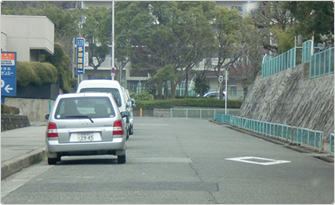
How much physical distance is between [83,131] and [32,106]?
27003mm

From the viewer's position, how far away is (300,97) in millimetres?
30703

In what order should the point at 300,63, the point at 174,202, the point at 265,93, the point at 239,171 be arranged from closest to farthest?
the point at 174,202
the point at 239,171
the point at 300,63
the point at 265,93

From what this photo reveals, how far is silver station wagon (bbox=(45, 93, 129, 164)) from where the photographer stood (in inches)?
490

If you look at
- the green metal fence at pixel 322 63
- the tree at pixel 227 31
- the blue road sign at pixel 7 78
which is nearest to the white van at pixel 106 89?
the blue road sign at pixel 7 78

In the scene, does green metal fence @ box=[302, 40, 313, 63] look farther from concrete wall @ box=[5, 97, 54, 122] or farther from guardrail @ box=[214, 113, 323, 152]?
concrete wall @ box=[5, 97, 54, 122]

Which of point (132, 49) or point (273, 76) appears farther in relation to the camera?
point (132, 49)

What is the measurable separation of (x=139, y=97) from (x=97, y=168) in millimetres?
51398

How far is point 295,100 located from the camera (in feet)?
104

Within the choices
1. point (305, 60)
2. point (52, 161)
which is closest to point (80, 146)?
point (52, 161)

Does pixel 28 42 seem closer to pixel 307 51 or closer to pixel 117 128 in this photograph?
pixel 307 51

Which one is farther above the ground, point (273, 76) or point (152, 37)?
→ point (152, 37)

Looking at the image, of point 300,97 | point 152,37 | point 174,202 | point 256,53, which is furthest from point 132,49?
point 174,202

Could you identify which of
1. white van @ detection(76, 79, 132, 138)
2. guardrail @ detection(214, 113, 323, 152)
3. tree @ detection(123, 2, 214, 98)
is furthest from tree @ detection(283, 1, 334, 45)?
tree @ detection(123, 2, 214, 98)

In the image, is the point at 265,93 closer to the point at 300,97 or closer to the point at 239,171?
the point at 300,97
